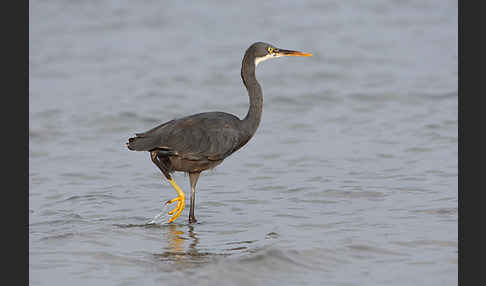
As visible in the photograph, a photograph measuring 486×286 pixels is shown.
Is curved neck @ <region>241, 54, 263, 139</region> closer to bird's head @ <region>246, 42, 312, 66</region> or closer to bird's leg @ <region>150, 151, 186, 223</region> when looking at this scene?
bird's head @ <region>246, 42, 312, 66</region>

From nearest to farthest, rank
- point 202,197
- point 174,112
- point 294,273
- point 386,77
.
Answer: point 294,273
point 202,197
point 174,112
point 386,77

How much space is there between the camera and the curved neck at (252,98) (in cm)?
870

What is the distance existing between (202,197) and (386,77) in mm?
7512

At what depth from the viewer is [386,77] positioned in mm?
16031

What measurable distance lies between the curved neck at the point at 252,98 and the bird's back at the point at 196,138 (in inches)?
8.1

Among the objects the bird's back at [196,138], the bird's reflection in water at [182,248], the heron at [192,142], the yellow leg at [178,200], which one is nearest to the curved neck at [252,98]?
the heron at [192,142]

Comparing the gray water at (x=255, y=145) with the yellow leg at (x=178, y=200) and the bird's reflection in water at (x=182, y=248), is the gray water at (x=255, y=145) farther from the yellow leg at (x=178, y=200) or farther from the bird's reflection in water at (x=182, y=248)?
the yellow leg at (x=178, y=200)

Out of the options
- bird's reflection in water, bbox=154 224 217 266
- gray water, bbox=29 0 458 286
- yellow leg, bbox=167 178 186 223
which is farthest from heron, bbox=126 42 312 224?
gray water, bbox=29 0 458 286

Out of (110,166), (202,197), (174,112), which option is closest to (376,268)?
(202,197)

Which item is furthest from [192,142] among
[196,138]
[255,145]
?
[255,145]

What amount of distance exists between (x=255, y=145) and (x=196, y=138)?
379 cm

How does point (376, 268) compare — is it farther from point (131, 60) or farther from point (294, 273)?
point (131, 60)

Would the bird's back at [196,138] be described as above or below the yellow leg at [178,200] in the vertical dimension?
above

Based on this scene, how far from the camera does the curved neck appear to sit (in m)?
8.70
